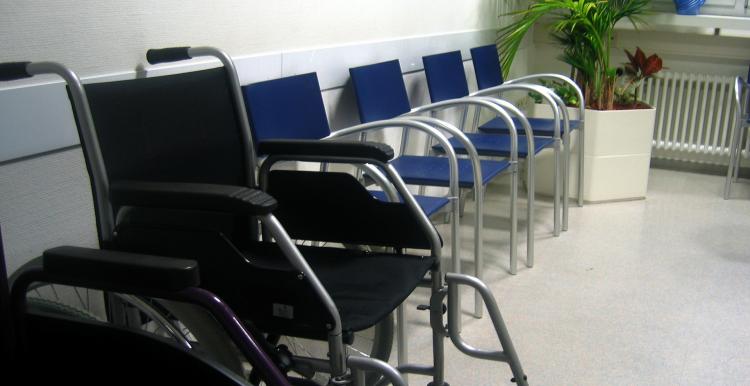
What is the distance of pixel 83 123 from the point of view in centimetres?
127

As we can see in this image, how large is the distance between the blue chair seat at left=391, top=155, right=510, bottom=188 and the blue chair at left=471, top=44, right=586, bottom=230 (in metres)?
0.55

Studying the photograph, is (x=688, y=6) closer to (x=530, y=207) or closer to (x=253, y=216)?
(x=530, y=207)

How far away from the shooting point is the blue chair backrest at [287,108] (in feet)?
6.87

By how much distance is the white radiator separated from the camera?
13.7 feet

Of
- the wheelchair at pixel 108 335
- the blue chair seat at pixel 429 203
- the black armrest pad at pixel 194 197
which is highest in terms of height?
the black armrest pad at pixel 194 197

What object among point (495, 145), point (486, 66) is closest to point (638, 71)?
point (486, 66)

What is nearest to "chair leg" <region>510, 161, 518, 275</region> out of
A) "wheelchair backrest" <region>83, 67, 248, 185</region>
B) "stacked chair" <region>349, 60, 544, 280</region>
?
"stacked chair" <region>349, 60, 544, 280</region>

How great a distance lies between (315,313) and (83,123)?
0.52 m

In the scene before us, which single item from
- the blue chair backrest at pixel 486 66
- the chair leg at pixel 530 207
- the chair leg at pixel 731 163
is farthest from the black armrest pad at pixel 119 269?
the chair leg at pixel 731 163

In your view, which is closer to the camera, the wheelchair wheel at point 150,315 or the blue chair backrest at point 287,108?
the wheelchair wheel at point 150,315

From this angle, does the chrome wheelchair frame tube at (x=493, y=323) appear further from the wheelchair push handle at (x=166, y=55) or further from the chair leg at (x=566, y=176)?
the chair leg at (x=566, y=176)

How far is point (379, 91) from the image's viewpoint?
2713 mm

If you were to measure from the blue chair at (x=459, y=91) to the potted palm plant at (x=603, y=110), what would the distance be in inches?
21.2

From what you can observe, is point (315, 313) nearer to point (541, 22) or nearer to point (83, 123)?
point (83, 123)
